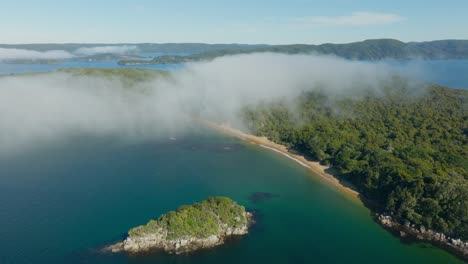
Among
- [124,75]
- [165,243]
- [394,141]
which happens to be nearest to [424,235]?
[394,141]

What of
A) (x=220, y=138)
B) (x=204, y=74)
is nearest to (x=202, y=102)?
(x=220, y=138)

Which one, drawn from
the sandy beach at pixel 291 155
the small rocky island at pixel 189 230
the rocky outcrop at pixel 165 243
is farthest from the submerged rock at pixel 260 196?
the rocky outcrop at pixel 165 243

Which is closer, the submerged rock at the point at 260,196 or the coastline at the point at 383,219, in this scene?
the coastline at the point at 383,219

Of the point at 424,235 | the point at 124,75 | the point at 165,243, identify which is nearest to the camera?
the point at 165,243

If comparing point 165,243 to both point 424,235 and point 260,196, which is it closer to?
point 260,196

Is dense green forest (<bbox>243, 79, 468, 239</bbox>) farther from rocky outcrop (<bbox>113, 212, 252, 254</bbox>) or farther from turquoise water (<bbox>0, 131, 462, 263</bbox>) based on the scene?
rocky outcrop (<bbox>113, 212, 252, 254</bbox>)

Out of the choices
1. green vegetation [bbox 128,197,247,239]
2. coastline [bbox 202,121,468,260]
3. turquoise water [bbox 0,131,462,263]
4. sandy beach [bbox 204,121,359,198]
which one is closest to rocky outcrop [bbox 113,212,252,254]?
green vegetation [bbox 128,197,247,239]

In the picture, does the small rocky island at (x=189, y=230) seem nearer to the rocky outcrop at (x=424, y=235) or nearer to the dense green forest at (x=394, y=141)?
the rocky outcrop at (x=424, y=235)
